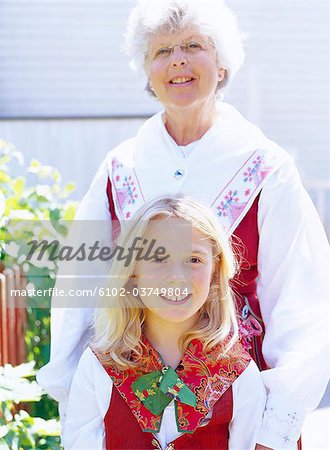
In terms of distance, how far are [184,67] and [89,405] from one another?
1.00 metres

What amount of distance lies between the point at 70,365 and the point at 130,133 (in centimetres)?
461

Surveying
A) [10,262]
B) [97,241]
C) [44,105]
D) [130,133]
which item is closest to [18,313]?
[10,262]

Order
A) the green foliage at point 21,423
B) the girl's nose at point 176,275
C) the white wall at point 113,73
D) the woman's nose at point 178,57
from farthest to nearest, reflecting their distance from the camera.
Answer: the white wall at point 113,73
the green foliage at point 21,423
the woman's nose at point 178,57
the girl's nose at point 176,275

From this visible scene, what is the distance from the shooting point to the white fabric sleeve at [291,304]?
2.45m

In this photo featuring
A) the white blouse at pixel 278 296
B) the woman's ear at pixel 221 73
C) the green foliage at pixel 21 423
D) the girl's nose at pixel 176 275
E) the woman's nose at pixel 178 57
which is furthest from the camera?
the green foliage at pixel 21 423

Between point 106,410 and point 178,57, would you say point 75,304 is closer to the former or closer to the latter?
point 106,410

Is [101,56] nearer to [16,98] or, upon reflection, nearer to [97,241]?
[16,98]

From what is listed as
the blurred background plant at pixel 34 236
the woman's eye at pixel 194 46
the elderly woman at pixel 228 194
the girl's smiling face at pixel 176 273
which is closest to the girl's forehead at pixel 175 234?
the girl's smiling face at pixel 176 273

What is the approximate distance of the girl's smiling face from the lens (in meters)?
2.37

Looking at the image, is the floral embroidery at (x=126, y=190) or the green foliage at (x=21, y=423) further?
the green foliage at (x=21, y=423)

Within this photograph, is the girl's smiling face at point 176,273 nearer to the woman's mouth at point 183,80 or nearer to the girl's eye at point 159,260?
the girl's eye at point 159,260

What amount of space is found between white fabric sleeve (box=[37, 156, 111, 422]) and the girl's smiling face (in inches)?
17.2

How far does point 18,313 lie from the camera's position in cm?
390

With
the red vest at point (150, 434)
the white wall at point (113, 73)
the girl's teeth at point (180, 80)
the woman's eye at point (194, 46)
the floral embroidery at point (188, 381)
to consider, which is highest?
the woman's eye at point (194, 46)
